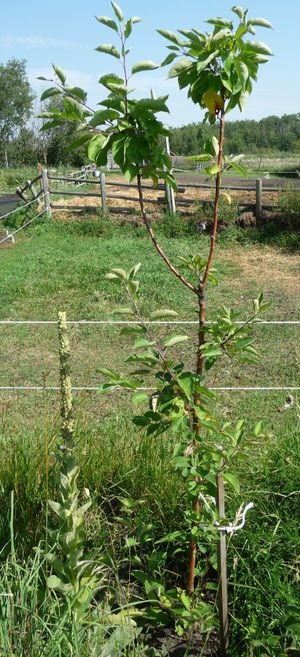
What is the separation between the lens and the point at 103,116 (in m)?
1.81

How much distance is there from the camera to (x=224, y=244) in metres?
12.8

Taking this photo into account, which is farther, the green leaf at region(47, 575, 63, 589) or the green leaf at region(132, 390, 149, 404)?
the green leaf at region(132, 390, 149, 404)

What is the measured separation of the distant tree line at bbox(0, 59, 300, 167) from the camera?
45.4m

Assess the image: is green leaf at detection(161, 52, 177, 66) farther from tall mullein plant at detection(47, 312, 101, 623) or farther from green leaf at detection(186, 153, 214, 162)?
tall mullein plant at detection(47, 312, 101, 623)

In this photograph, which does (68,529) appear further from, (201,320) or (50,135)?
(50,135)

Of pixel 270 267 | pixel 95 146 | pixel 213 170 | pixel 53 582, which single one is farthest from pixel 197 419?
pixel 270 267

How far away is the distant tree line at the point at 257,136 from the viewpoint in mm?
58513

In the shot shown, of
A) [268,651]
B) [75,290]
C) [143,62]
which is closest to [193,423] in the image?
[268,651]

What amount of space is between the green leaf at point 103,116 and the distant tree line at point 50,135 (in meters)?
38.5

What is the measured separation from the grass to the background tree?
45.6m

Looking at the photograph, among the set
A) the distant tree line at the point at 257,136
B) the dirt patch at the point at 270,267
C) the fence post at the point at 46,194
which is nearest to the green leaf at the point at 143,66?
the dirt patch at the point at 270,267

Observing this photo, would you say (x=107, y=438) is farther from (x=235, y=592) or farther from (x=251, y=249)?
(x=251, y=249)

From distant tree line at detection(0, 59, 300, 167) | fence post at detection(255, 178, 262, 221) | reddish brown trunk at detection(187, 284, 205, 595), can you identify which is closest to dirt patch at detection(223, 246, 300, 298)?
fence post at detection(255, 178, 262, 221)

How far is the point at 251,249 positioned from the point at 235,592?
10.6 metres
